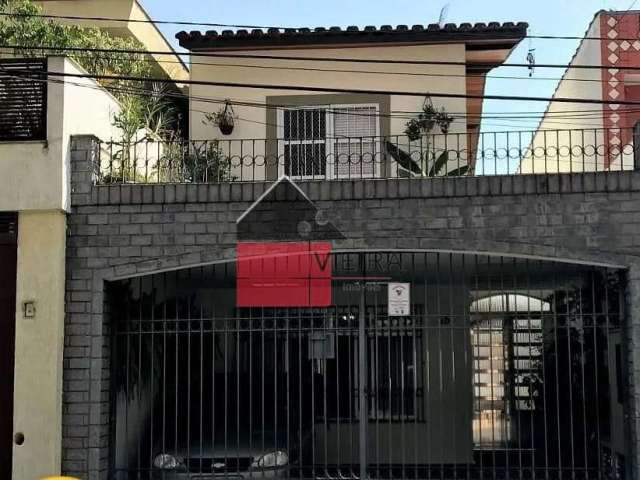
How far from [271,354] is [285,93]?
14.6 feet

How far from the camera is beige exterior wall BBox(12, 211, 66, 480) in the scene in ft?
22.6

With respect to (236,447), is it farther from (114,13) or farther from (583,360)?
(114,13)

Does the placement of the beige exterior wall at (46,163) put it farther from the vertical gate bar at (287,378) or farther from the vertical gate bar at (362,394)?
the vertical gate bar at (362,394)

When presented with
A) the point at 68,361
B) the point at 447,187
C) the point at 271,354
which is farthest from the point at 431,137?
the point at 68,361

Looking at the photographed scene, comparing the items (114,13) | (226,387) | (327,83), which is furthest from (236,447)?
(114,13)

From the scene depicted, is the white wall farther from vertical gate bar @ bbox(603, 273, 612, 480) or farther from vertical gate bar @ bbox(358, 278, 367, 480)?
vertical gate bar @ bbox(358, 278, 367, 480)

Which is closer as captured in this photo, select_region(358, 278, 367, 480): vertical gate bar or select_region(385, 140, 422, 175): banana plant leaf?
select_region(358, 278, 367, 480): vertical gate bar

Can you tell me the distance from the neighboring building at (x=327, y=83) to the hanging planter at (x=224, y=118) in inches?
3.8

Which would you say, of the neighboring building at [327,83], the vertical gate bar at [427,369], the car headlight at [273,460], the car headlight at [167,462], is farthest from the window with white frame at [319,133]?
the car headlight at [167,462]

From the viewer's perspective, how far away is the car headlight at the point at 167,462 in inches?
288

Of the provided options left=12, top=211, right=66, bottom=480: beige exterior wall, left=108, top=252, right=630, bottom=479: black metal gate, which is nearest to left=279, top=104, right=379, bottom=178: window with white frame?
left=108, top=252, right=630, bottom=479: black metal gate

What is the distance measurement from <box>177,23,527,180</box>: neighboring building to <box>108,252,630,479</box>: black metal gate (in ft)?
8.98

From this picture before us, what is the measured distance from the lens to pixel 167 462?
7.36m

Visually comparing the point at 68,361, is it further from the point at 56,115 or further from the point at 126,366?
the point at 56,115
